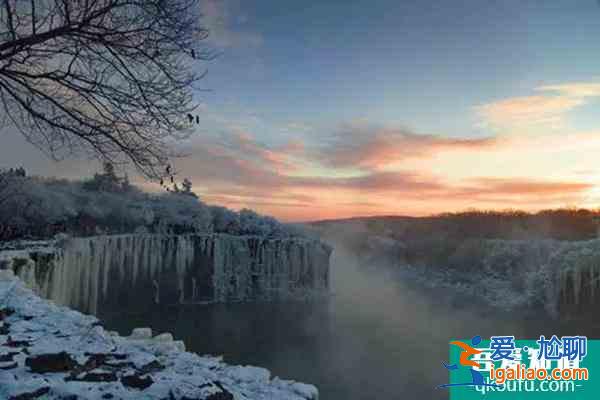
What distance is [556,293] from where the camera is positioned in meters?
33.4

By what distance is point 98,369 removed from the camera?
373cm

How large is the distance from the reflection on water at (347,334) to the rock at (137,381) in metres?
11.6

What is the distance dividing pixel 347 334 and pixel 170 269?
1375cm

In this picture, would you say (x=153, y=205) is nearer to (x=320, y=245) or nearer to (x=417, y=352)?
(x=320, y=245)

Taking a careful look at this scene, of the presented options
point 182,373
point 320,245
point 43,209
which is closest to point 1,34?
point 182,373

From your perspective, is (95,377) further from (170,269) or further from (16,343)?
(170,269)

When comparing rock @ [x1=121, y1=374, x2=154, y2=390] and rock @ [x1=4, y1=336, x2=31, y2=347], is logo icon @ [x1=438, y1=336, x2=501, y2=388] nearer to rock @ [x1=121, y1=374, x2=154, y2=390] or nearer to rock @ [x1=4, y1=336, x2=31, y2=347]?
rock @ [x1=121, y1=374, x2=154, y2=390]

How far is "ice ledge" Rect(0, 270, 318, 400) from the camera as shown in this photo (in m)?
3.25

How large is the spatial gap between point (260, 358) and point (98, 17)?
16315 millimetres

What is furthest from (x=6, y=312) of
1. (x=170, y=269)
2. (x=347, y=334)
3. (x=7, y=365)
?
(x=170, y=269)

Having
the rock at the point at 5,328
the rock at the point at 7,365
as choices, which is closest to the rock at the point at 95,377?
the rock at the point at 7,365

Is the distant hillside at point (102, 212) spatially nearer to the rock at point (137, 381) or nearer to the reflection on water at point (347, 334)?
the reflection on water at point (347, 334)

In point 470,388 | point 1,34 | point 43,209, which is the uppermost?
point 1,34

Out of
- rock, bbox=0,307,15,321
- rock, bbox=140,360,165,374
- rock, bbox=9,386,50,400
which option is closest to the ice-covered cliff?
rock, bbox=0,307,15,321
